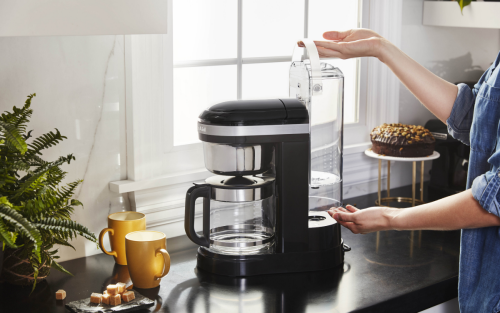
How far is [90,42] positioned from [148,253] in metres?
0.53

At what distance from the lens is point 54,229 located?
0.99m

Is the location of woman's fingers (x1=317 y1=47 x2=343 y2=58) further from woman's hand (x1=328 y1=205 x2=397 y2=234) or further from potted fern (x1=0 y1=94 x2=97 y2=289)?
potted fern (x1=0 y1=94 x2=97 y2=289)

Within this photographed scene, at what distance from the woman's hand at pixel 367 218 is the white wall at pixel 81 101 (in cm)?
59

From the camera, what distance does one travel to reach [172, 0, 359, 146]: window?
1518mm

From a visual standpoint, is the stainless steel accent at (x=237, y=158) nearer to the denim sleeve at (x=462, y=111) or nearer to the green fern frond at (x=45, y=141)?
the green fern frond at (x=45, y=141)

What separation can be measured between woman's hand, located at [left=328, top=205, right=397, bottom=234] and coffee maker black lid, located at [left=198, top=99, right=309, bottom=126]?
0.24 m

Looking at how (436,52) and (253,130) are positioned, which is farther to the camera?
(436,52)

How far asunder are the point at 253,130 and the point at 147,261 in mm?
358

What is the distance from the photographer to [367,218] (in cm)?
118

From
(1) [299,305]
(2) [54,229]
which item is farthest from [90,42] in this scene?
(1) [299,305]

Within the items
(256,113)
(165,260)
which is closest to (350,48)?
(256,113)

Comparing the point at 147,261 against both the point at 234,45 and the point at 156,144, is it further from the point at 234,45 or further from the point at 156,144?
the point at 234,45

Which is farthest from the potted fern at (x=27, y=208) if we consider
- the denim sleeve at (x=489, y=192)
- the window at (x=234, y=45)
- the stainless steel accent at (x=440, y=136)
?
the stainless steel accent at (x=440, y=136)

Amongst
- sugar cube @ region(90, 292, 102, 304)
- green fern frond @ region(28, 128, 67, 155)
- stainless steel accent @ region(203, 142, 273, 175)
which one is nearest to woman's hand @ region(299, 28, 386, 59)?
stainless steel accent @ region(203, 142, 273, 175)
